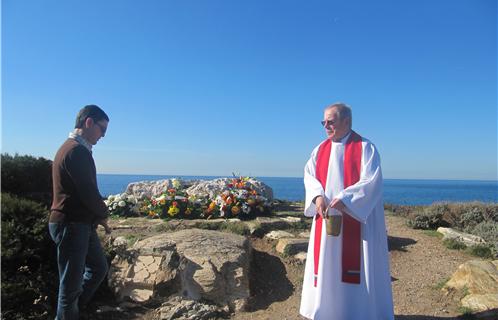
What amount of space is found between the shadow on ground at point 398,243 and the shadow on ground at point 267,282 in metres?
2.30

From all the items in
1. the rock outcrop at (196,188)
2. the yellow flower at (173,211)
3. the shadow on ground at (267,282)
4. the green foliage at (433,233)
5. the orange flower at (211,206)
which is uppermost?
the rock outcrop at (196,188)

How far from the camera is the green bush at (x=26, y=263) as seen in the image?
3.92 m

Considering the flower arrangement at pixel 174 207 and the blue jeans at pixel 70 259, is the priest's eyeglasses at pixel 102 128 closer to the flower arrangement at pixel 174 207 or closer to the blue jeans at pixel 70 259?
the blue jeans at pixel 70 259

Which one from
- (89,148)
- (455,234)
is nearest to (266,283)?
(89,148)

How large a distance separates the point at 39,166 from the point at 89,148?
4273mm

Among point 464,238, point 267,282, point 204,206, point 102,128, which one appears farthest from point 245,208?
point 102,128

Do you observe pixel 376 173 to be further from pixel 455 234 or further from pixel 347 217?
pixel 455 234

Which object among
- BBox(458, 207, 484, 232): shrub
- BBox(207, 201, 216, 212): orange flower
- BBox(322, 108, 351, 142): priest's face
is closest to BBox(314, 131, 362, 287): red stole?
BBox(322, 108, 351, 142): priest's face

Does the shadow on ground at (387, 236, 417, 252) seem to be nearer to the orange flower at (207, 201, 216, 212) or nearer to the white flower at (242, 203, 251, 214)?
the white flower at (242, 203, 251, 214)

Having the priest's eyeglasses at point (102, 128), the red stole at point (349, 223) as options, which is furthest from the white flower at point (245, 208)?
the priest's eyeglasses at point (102, 128)

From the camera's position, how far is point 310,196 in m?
4.00

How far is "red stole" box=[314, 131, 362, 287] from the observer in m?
3.73

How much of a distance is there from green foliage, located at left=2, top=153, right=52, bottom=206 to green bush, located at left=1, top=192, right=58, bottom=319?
2.38 metres

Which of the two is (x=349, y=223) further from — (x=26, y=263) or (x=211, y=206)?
(x=211, y=206)
